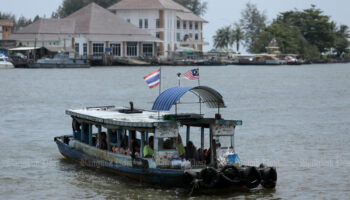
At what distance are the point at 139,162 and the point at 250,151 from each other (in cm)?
800

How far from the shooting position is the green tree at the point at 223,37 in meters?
133

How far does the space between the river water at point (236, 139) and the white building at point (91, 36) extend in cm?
3531

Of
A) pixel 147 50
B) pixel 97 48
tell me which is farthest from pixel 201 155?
pixel 147 50

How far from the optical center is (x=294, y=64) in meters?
120

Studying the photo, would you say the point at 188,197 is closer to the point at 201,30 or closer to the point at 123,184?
the point at 123,184

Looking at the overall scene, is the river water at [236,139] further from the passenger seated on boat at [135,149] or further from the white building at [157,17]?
the white building at [157,17]

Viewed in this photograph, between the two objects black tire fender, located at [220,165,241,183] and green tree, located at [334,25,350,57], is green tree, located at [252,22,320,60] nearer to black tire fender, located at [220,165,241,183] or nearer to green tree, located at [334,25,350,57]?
green tree, located at [334,25,350,57]

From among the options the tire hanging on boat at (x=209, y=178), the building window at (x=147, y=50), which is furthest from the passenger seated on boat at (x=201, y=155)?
the building window at (x=147, y=50)

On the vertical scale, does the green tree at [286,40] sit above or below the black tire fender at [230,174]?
above

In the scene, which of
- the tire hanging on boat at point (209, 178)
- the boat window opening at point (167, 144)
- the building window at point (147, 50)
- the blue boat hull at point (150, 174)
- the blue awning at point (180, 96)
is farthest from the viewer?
the building window at point (147, 50)

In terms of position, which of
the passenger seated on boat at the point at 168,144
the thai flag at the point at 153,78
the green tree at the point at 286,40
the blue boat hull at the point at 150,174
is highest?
the green tree at the point at 286,40

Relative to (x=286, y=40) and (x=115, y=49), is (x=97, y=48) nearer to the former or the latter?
(x=115, y=49)

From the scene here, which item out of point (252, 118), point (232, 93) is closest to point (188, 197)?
point (252, 118)

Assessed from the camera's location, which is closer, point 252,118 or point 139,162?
point 139,162
